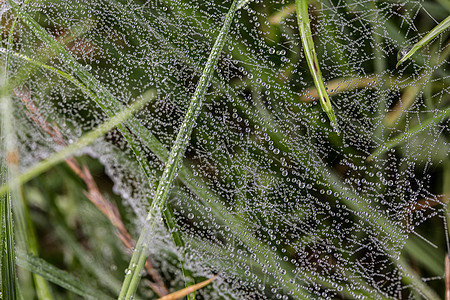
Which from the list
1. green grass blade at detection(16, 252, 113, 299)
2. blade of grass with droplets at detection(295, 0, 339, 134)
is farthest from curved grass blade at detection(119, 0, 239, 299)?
green grass blade at detection(16, 252, 113, 299)

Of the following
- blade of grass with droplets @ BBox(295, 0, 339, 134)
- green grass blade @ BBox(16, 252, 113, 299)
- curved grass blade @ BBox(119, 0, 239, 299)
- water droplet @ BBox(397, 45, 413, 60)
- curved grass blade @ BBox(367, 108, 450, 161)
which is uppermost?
water droplet @ BBox(397, 45, 413, 60)

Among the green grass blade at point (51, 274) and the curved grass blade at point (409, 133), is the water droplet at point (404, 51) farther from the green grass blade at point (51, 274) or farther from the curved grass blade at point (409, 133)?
the green grass blade at point (51, 274)

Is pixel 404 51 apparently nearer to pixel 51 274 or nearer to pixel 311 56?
pixel 311 56

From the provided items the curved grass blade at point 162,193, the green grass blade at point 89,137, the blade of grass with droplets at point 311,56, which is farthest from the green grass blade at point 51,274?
the blade of grass with droplets at point 311,56

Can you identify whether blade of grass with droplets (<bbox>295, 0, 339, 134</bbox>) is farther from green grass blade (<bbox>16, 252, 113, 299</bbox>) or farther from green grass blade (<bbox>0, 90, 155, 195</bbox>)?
green grass blade (<bbox>16, 252, 113, 299</bbox>)

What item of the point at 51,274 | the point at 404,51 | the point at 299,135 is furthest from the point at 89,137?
the point at 404,51

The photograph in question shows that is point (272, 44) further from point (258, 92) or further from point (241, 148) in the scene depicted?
point (241, 148)

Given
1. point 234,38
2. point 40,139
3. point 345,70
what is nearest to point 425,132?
point 345,70
